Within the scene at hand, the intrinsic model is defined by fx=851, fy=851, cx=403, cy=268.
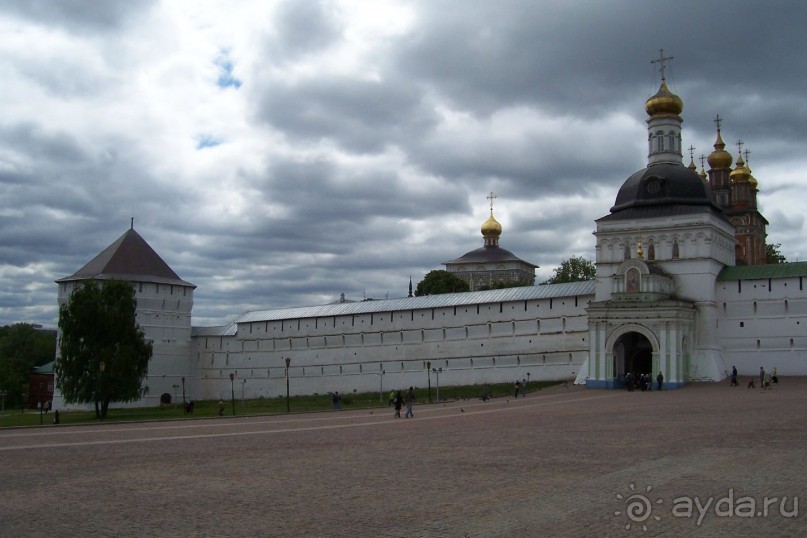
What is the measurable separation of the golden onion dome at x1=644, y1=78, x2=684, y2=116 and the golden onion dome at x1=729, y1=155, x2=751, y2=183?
15909mm

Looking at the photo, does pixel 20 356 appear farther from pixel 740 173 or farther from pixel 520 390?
pixel 740 173

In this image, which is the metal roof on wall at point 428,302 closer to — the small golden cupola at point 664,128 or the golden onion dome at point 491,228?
the small golden cupola at point 664,128

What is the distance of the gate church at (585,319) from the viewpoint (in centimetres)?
3725

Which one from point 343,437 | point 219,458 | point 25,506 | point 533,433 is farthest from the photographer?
point 343,437

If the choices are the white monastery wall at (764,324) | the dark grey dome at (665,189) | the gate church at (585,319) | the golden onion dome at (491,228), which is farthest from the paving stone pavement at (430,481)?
the golden onion dome at (491,228)

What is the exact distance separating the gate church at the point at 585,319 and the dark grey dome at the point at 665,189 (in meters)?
0.07

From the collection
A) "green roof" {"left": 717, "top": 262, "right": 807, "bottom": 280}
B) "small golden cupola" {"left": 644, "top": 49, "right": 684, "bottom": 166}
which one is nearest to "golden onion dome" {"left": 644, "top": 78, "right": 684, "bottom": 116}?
"small golden cupola" {"left": 644, "top": 49, "right": 684, "bottom": 166}

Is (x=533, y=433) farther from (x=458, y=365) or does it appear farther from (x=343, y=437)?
(x=458, y=365)

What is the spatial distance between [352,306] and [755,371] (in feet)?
75.5

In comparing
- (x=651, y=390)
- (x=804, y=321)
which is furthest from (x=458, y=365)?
(x=804, y=321)

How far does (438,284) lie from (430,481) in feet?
Answer: 192

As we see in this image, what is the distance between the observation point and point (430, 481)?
34.0 feet

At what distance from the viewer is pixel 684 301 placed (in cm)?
3709

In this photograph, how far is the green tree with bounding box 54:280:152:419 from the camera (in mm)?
36875
